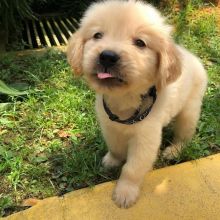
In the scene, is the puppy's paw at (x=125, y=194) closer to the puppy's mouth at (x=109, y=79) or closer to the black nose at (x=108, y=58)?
the puppy's mouth at (x=109, y=79)

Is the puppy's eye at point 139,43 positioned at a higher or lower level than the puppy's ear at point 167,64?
higher

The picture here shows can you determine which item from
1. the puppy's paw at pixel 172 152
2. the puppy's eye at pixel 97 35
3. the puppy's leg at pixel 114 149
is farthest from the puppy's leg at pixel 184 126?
the puppy's eye at pixel 97 35

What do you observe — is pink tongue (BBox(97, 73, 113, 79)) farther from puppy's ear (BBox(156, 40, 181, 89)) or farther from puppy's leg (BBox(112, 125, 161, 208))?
puppy's leg (BBox(112, 125, 161, 208))

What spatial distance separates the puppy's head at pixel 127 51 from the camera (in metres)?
2.31

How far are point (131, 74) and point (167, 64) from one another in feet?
0.74

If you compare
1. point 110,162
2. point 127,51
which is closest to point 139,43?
point 127,51

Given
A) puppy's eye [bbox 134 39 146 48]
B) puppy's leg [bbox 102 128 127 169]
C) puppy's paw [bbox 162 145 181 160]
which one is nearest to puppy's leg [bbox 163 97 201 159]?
puppy's paw [bbox 162 145 181 160]

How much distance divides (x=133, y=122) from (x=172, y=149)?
0.74 metres

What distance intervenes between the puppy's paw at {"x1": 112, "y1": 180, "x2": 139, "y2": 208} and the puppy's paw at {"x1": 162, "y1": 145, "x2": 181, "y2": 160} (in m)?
0.50

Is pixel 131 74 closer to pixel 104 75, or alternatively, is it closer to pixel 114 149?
pixel 104 75

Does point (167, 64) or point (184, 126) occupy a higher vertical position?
point (167, 64)

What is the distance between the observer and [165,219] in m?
2.68

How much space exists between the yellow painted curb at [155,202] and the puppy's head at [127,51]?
770 millimetres

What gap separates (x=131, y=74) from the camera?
2307 mm
